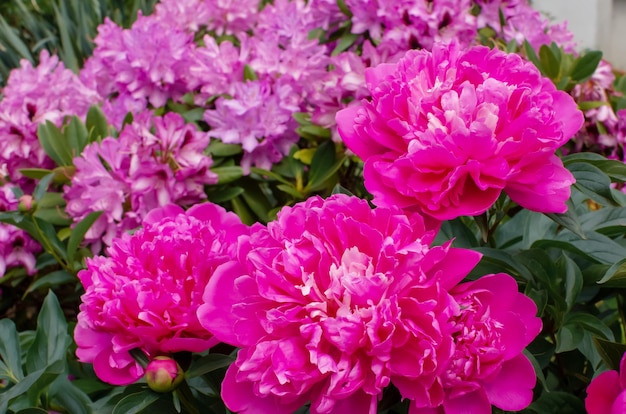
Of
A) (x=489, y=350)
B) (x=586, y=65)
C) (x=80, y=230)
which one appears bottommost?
(x=586, y=65)

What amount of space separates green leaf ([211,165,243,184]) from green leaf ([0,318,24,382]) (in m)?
0.41

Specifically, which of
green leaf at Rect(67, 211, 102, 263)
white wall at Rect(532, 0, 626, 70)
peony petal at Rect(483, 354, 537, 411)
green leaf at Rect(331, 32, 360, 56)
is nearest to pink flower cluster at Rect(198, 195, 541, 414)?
peony petal at Rect(483, 354, 537, 411)

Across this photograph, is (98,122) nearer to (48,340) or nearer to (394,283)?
(48,340)

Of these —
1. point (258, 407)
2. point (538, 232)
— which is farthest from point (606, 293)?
point (258, 407)

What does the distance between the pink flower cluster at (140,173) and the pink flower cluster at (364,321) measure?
531mm

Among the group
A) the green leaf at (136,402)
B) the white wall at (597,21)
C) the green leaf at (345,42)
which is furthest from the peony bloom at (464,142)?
the white wall at (597,21)

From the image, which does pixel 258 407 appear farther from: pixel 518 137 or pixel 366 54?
pixel 366 54

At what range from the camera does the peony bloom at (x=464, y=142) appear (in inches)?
18.8

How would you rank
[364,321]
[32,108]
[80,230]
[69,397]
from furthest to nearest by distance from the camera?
[32,108] < [80,230] < [69,397] < [364,321]

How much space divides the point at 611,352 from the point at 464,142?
185mm

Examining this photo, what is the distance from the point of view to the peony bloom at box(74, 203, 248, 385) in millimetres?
503

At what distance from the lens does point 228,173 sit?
3.43ft

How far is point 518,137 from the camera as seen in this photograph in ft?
1.58

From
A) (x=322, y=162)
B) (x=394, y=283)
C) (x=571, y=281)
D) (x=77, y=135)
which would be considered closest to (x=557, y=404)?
(x=571, y=281)
